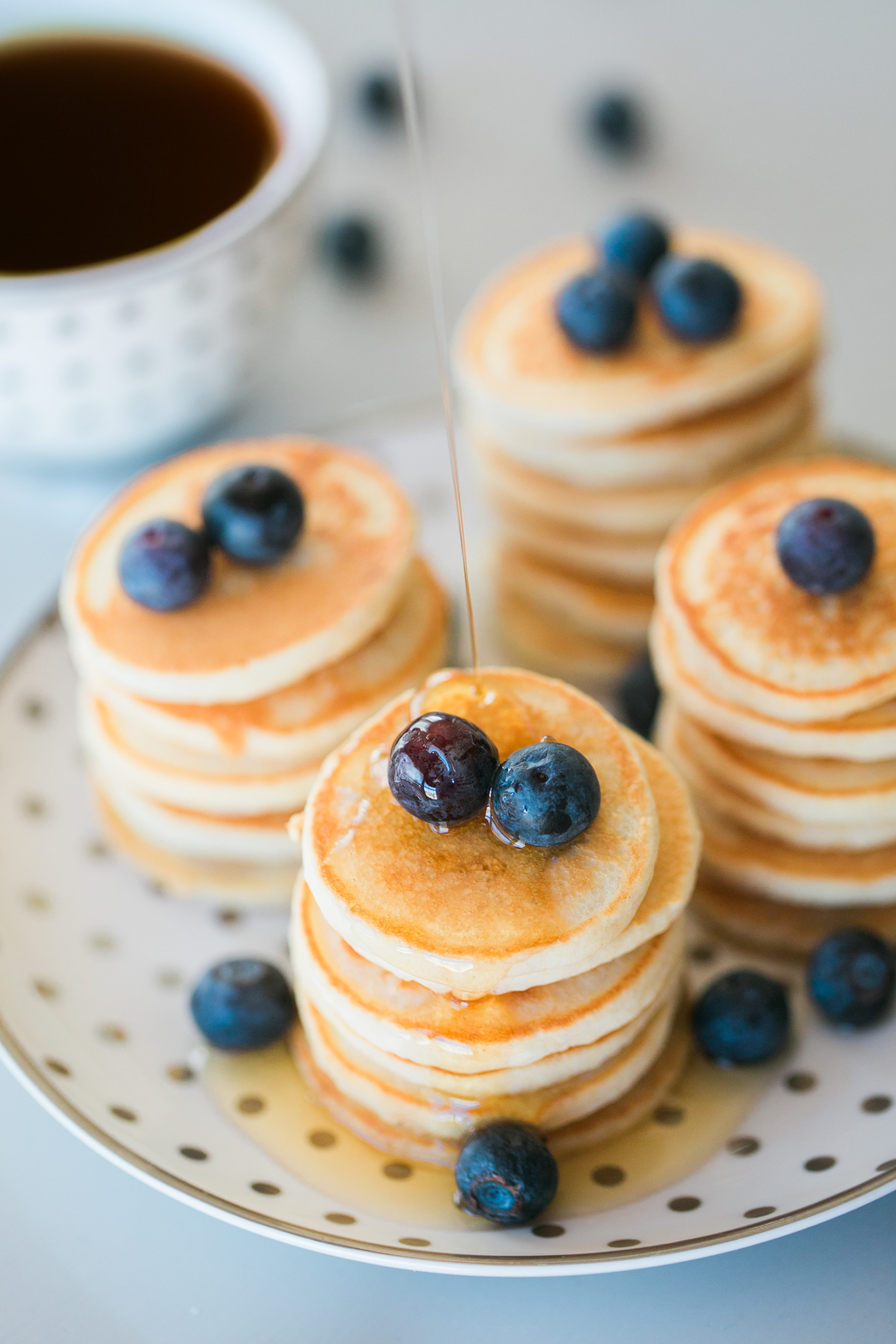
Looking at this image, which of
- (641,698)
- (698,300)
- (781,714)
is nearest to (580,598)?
(641,698)

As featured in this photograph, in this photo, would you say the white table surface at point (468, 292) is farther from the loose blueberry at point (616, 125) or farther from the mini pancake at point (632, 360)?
the mini pancake at point (632, 360)

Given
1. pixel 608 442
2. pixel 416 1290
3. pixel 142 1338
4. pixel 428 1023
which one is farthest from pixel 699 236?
pixel 142 1338

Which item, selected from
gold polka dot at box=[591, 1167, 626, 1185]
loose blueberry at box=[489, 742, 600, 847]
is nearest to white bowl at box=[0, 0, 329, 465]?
loose blueberry at box=[489, 742, 600, 847]

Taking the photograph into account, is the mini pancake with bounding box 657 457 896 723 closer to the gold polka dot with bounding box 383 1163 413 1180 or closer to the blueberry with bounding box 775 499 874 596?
the blueberry with bounding box 775 499 874 596

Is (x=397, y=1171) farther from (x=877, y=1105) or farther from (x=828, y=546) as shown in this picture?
(x=828, y=546)

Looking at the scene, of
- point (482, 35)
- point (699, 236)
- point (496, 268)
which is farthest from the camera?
point (482, 35)

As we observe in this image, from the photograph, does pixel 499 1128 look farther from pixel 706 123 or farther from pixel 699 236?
pixel 706 123

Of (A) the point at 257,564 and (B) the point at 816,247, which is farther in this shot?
(B) the point at 816,247

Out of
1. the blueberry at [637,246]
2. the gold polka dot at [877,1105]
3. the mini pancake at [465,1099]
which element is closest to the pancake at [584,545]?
the blueberry at [637,246]
